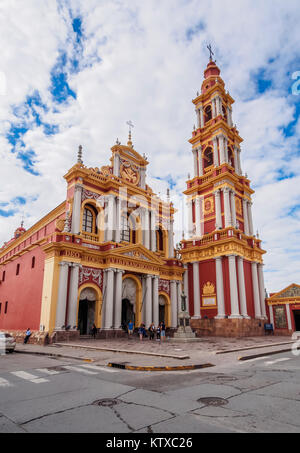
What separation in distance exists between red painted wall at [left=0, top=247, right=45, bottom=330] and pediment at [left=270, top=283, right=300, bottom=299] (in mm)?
21975

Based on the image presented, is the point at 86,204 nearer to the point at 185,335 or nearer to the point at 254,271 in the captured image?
the point at 185,335

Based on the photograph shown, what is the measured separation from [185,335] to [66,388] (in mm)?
14803

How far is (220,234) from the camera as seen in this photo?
27.8m

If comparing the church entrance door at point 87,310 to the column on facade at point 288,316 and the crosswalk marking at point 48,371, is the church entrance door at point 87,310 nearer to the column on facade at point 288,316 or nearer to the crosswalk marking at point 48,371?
the crosswalk marking at point 48,371

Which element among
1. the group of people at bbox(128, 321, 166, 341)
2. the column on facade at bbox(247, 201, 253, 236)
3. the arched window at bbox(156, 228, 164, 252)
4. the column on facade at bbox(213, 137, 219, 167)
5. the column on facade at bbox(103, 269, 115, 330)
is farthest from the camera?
the arched window at bbox(156, 228, 164, 252)

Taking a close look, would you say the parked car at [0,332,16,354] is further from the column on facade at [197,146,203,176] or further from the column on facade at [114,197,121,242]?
the column on facade at [197,146,203,176]

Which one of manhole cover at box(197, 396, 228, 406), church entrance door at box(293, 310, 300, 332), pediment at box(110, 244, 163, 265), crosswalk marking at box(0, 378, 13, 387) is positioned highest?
pediment at box(110, 244, 163, 265)

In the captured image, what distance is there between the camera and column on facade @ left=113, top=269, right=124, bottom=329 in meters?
23.4

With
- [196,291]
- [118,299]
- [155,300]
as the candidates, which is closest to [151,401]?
[118,299]

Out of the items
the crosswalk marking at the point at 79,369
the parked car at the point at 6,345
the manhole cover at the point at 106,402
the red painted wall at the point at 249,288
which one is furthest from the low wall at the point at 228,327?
the manhole cover at the point at 106,402

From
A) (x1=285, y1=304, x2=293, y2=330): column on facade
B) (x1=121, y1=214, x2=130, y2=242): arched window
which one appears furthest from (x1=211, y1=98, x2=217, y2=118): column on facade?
(x1=285, y1=304, x2=293, y2=330): column on facade

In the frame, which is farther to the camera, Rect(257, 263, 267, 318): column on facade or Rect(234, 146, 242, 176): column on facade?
Rect(234, 146, 242, 176): column on facade

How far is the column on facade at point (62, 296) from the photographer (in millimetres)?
20578

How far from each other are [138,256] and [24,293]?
10.1 m
